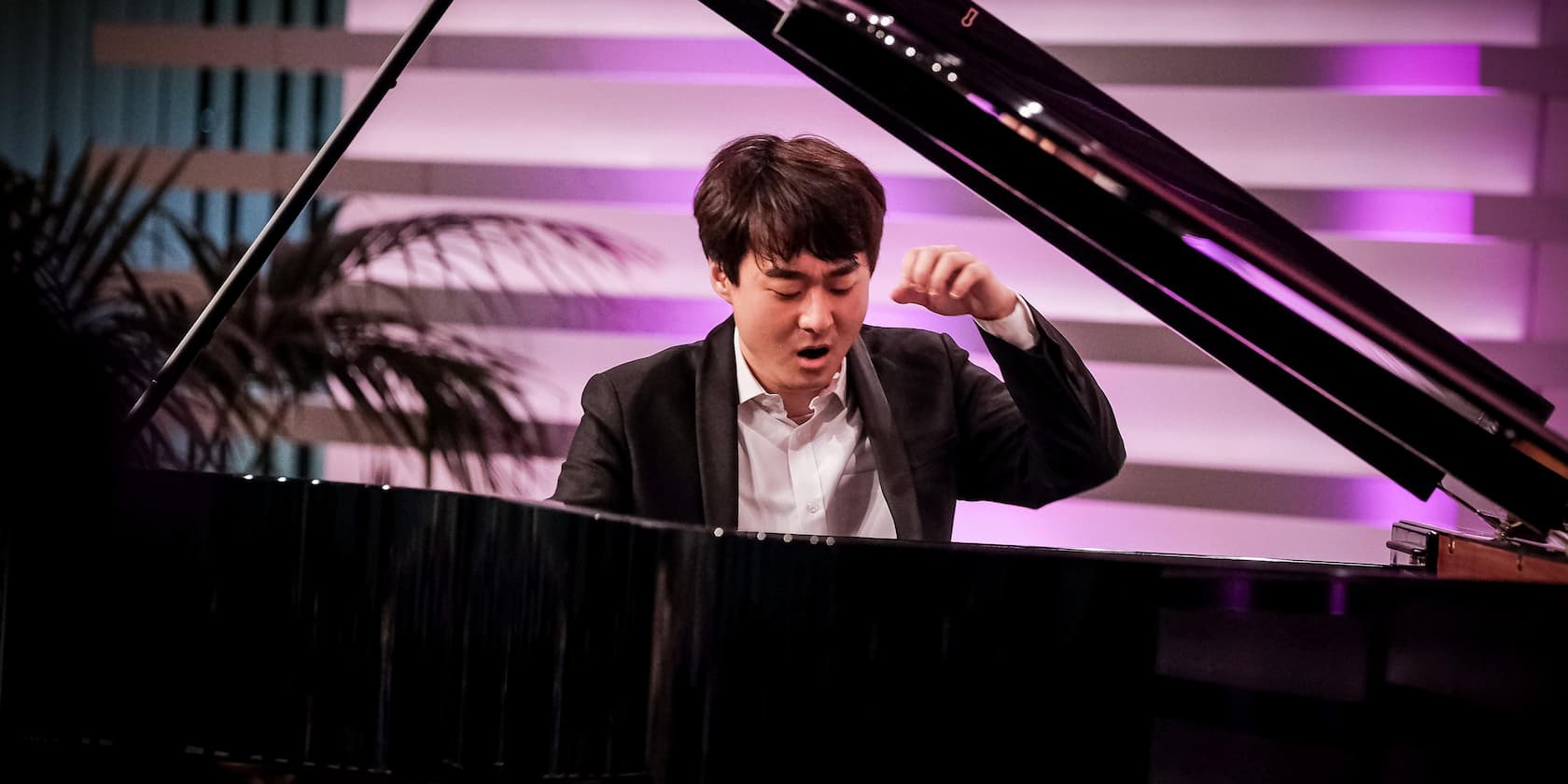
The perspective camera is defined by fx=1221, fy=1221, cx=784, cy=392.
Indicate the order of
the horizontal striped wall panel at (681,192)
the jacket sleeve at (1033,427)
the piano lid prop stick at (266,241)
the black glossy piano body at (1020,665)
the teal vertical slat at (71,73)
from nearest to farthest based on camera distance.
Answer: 1. the black glossy piano body at (1020,665)
2. the piano lid prop stick at (266,241)
3. the jacket sleeve at (1033,427)
4. the horizontal striped wall panel at (681,192)
5. the teal vertical slat at (71,73)

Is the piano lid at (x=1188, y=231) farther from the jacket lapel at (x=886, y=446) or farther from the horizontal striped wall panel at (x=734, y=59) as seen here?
the horizontal striped wall panel at (x=734, y=59)

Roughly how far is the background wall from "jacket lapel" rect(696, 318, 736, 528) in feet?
2.16

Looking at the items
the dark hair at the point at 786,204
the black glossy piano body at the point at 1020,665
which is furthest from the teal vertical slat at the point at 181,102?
the black glossy piano body at the point at 1020,665

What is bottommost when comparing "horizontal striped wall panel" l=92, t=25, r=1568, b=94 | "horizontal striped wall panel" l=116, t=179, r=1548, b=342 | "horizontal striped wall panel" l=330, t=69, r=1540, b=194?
"horizontal striped wall panel" l=116, t=179, r=1548, b=342

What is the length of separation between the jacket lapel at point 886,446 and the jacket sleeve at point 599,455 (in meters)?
0.18

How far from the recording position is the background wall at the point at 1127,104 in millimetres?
2170

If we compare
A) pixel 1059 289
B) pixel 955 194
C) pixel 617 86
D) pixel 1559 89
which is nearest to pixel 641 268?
pixel 617 86

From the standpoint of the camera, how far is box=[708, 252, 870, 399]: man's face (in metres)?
1.53

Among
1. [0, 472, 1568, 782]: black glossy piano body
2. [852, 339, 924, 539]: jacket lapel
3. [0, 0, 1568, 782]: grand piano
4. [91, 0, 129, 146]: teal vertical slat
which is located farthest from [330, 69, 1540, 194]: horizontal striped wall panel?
[0, 472, 1568, 782]: black glossy piano body

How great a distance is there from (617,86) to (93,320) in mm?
1155

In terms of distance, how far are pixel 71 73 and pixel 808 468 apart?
6.72 ft

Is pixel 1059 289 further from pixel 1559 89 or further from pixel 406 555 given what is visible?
pixel 406 555

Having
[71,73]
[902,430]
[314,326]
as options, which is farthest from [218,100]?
[902,430]

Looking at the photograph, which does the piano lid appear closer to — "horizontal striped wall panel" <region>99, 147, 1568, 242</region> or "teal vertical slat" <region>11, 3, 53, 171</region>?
"horizontal striped wall panel" <region>99, 147, 1568, 242</region>
